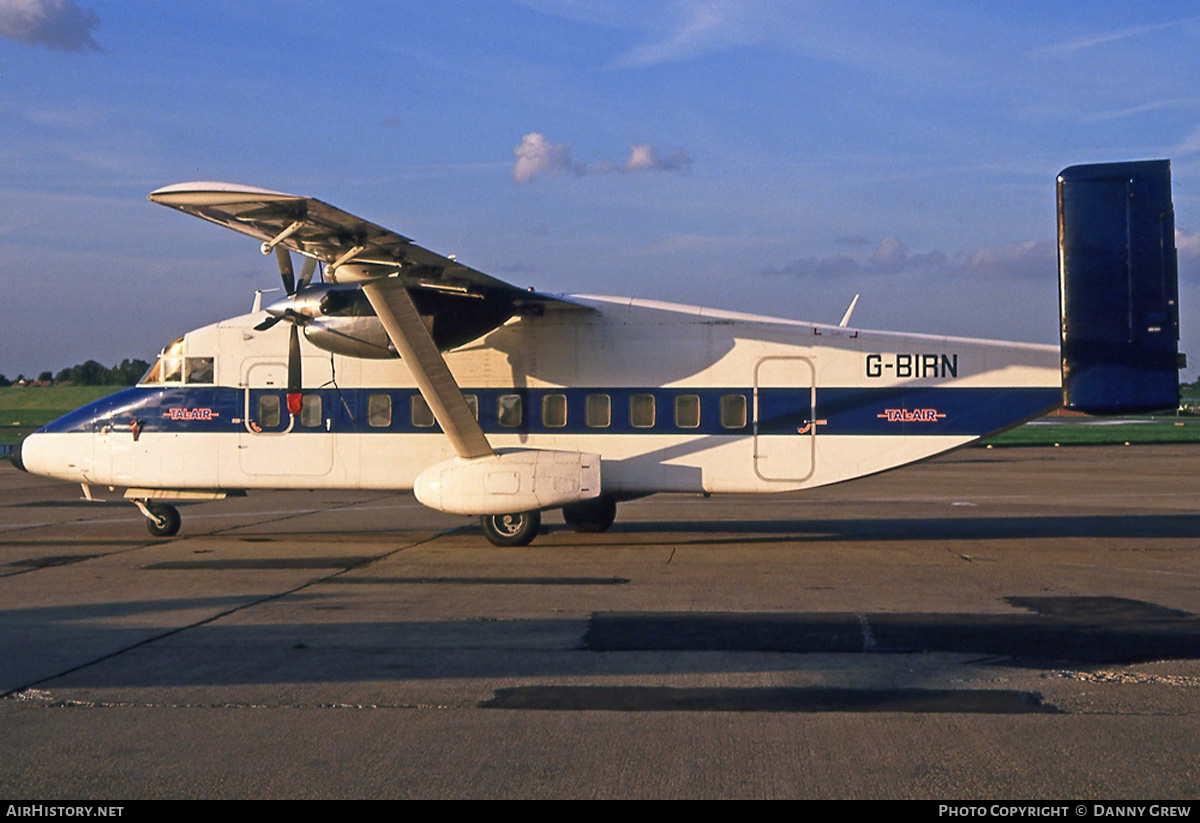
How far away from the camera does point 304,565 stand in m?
13.4

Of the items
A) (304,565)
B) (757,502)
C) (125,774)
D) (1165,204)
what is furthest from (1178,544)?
(125,774)

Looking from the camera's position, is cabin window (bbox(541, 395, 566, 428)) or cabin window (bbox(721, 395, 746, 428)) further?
cabin window (bbox(541, 395, 566, 428))

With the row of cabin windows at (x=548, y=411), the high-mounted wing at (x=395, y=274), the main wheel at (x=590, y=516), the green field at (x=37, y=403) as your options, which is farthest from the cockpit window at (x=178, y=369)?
the green field at (x=37, y=403)

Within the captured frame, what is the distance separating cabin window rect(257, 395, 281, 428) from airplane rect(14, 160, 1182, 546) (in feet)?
0.10

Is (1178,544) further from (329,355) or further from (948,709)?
(329,355)

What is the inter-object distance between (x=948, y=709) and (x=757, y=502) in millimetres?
16262

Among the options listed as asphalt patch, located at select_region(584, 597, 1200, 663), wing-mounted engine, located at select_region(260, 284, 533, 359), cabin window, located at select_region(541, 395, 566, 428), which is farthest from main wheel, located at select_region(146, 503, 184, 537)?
asphalt patch, located at select_region(584, 597, 1200, 663)

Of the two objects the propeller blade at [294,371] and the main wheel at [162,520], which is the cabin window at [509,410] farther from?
the main wheel at [162,520]

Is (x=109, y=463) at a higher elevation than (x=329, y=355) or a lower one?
lower

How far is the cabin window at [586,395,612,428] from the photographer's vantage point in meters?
15.6

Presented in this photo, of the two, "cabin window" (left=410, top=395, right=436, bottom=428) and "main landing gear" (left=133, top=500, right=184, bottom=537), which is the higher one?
"cabin window" (left=410, top=395, right=436, bottom=428)

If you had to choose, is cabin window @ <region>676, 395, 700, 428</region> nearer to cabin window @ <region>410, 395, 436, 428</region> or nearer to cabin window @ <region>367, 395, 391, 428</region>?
cabin window @ <region>410, 395, 436, 428</region>

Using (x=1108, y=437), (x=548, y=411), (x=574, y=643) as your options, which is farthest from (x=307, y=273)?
(x=1108, y=437)

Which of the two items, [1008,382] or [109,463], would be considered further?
[109,463]
